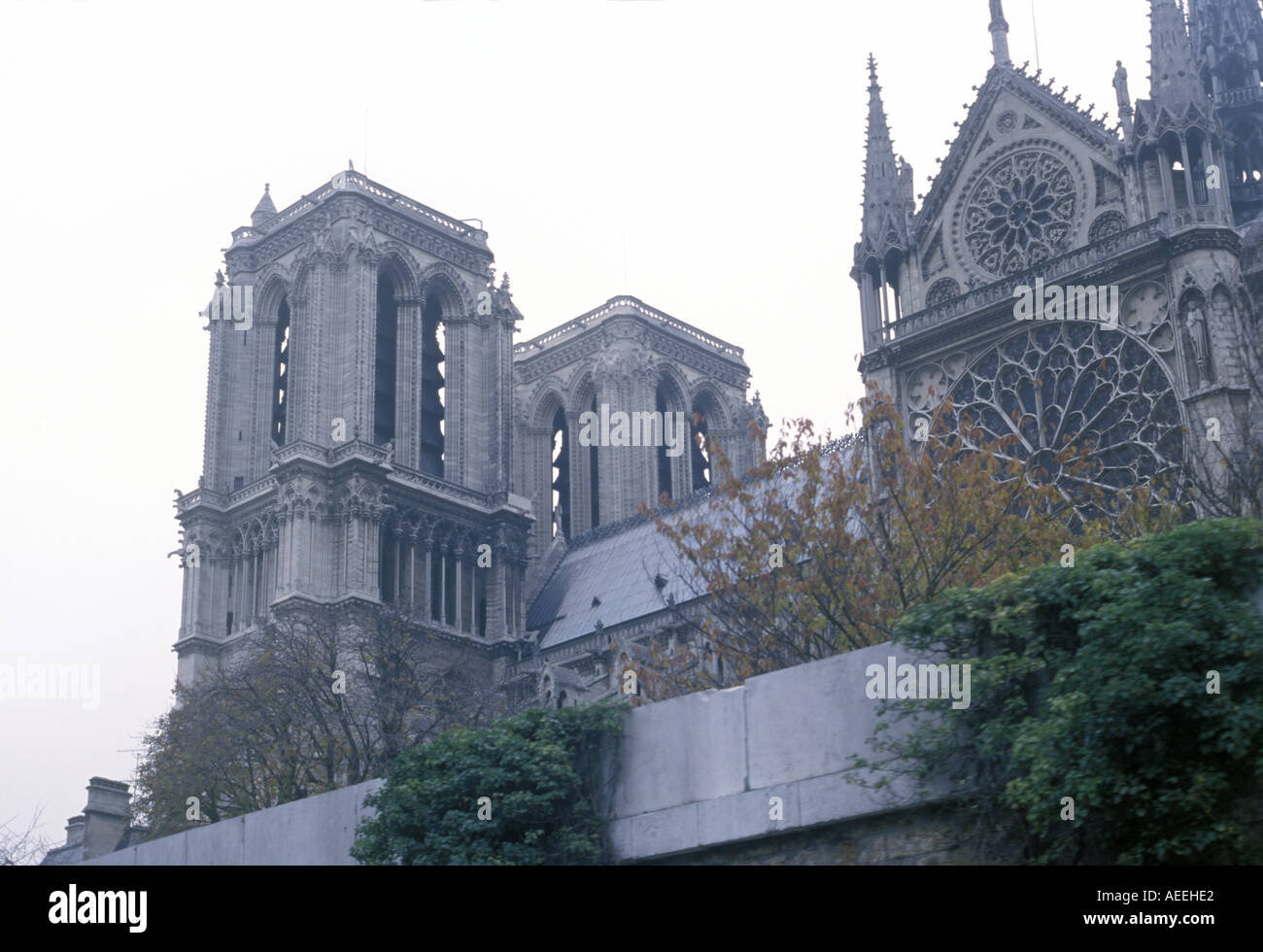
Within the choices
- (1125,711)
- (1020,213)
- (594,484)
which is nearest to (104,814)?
(594,484)

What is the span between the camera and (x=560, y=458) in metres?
99.1

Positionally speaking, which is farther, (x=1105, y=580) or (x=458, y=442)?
(x=458, y=442)

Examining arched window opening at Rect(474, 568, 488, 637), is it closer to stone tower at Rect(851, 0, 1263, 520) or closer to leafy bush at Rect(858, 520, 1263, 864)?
stone tower at Rect(851, 0, 1263, 520)

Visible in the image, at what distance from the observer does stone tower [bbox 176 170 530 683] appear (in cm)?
7450

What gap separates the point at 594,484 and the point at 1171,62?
5161 centimetres

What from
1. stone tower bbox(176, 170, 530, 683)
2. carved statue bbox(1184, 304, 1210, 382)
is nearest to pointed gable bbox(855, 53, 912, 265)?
carved statue bbox(1184, 304, 1210, 382)

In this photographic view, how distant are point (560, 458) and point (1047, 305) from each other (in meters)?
53.3

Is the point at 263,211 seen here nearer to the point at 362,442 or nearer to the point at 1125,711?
the point at 362,442

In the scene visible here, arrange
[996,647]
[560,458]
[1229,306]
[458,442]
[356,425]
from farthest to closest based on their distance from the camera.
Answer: [560,458], [458,442], [356,425], [1229,306], [996,647]

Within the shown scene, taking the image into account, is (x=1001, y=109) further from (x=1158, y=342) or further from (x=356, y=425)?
(x=356, y=425)

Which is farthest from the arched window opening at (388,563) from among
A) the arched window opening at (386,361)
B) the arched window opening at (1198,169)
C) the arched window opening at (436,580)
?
the arched window opening at (1198,169)

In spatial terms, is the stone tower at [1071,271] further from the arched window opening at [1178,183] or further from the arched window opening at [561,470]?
the arched window opening at [561,470]

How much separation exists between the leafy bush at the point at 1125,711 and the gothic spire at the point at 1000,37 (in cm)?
4138
